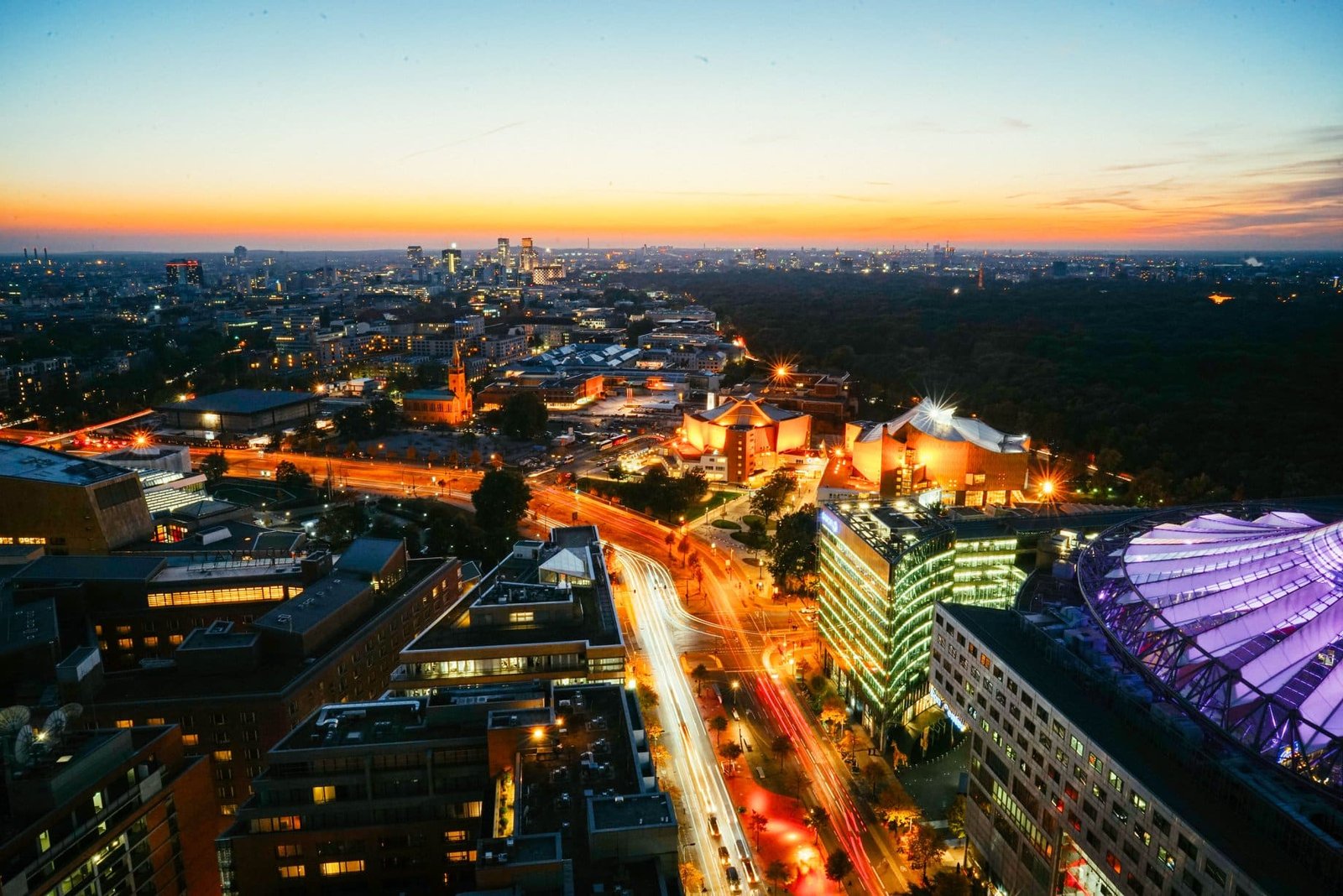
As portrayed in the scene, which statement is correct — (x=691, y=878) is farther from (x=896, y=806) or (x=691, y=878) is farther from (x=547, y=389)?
(x=547, y=389)

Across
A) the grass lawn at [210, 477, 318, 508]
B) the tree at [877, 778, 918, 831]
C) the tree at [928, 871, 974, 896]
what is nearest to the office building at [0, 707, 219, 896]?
the tree at [928, 871, 974, 896]

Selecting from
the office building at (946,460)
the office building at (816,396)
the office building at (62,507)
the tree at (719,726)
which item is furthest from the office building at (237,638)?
the office building at (816,396)

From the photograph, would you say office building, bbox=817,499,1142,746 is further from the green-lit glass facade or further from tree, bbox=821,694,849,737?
tree, bbox=821,694,849,737

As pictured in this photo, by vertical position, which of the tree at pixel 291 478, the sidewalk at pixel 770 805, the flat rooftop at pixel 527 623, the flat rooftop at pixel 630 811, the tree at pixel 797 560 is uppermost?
the flat rooftop at pixel 630 811

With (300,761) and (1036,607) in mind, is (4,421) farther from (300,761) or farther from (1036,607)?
(1036,607)

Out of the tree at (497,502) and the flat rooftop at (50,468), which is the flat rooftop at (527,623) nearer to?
the tree at (497,502)

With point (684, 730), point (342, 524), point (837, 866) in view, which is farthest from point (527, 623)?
point (342, 524)

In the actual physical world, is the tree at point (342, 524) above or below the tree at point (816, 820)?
above
